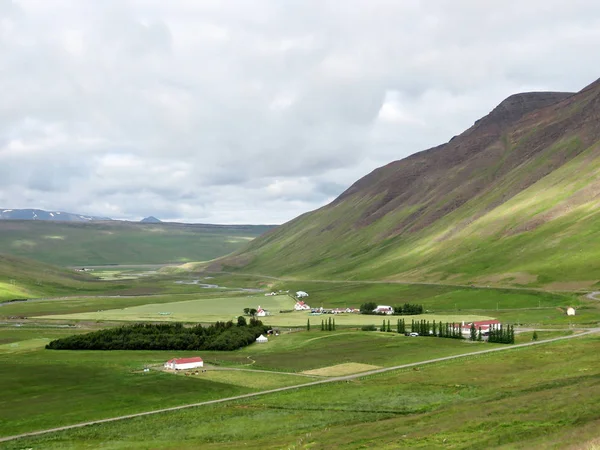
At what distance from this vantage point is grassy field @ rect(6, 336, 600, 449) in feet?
157

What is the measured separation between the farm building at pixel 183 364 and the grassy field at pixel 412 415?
3199 cm

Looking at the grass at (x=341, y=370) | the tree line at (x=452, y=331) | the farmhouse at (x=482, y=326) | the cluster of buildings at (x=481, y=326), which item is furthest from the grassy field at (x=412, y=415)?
the farmhouse at (x=482, y=326)

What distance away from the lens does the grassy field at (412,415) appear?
47.7m

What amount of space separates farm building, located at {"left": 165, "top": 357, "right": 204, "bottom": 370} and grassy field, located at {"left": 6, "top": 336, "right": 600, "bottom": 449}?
32.0 meters

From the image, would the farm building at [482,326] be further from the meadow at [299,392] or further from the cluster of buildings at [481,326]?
the meadow at [299,392]

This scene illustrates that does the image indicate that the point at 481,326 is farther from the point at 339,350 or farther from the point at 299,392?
the point at 299,392

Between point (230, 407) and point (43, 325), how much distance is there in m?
141

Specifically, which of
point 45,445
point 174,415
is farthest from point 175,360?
point 45,445

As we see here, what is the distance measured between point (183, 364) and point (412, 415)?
58.1m

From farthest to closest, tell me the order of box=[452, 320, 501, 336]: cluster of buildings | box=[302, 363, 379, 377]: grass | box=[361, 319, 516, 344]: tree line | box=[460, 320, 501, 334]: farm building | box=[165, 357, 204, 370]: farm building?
box=[460, 320, 501, 334]: farm building
box=[452, 320, 501, 336]: cluster of buildings
box=[361, 319, 516, 344]: tree line
box=[165, 357, 204, 370]: farm building
box=[302, 363, 379, 377]: grass

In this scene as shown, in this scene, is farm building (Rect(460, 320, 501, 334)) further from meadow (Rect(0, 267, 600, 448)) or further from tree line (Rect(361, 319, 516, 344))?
meadow (Rect(0, 267, 600, 448))

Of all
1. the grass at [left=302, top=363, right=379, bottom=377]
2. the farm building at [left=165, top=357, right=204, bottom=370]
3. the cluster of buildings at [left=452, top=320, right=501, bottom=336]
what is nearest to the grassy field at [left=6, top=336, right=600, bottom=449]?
the grass at [left=302, top=363, right=379, bottom=377]

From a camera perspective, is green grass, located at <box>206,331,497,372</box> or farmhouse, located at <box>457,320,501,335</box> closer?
green grass, located at <box>206,331,497,372</box>

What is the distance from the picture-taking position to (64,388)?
3713 inches
